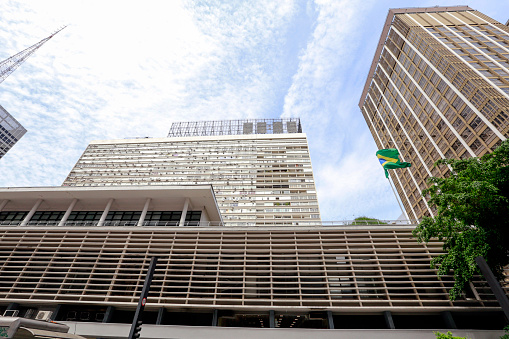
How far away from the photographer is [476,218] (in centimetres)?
1289

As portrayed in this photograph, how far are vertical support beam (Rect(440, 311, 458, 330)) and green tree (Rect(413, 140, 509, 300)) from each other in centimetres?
171

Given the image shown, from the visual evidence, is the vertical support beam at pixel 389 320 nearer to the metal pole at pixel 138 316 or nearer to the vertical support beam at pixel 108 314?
the metal pole at pixel 138 316

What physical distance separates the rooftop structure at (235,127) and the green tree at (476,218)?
54368 millimetres

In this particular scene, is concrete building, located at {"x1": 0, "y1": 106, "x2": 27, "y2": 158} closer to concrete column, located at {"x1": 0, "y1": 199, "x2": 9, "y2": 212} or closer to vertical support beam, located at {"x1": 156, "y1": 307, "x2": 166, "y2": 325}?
concrete column, located at {"x1": 0, "y1": 199, "x2": 9, "y2": 212}

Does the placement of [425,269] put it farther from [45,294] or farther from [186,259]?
[45,294]

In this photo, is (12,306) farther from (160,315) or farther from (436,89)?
(436,89)

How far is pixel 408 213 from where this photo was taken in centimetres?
5606

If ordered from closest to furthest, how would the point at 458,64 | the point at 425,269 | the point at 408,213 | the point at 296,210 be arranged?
1. the point at 425,269
2. the point at 458,64
3. the point at 296,210
4. the point at 408,213

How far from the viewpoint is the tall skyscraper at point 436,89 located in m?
37.0

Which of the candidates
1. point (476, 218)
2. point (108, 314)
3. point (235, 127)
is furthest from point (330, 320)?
point (235, 127)

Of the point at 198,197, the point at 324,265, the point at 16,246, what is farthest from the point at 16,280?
the point at 324,265

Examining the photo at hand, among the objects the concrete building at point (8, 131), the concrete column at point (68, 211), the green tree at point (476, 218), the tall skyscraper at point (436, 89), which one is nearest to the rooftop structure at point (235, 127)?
the tall skyscraper at point (436, 89)

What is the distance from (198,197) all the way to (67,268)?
1036 centimetres

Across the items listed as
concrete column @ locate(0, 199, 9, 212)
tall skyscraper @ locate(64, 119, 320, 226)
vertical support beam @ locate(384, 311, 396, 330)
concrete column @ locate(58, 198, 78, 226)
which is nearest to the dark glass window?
concrete column @ locate(0, 199, 9, 212)
